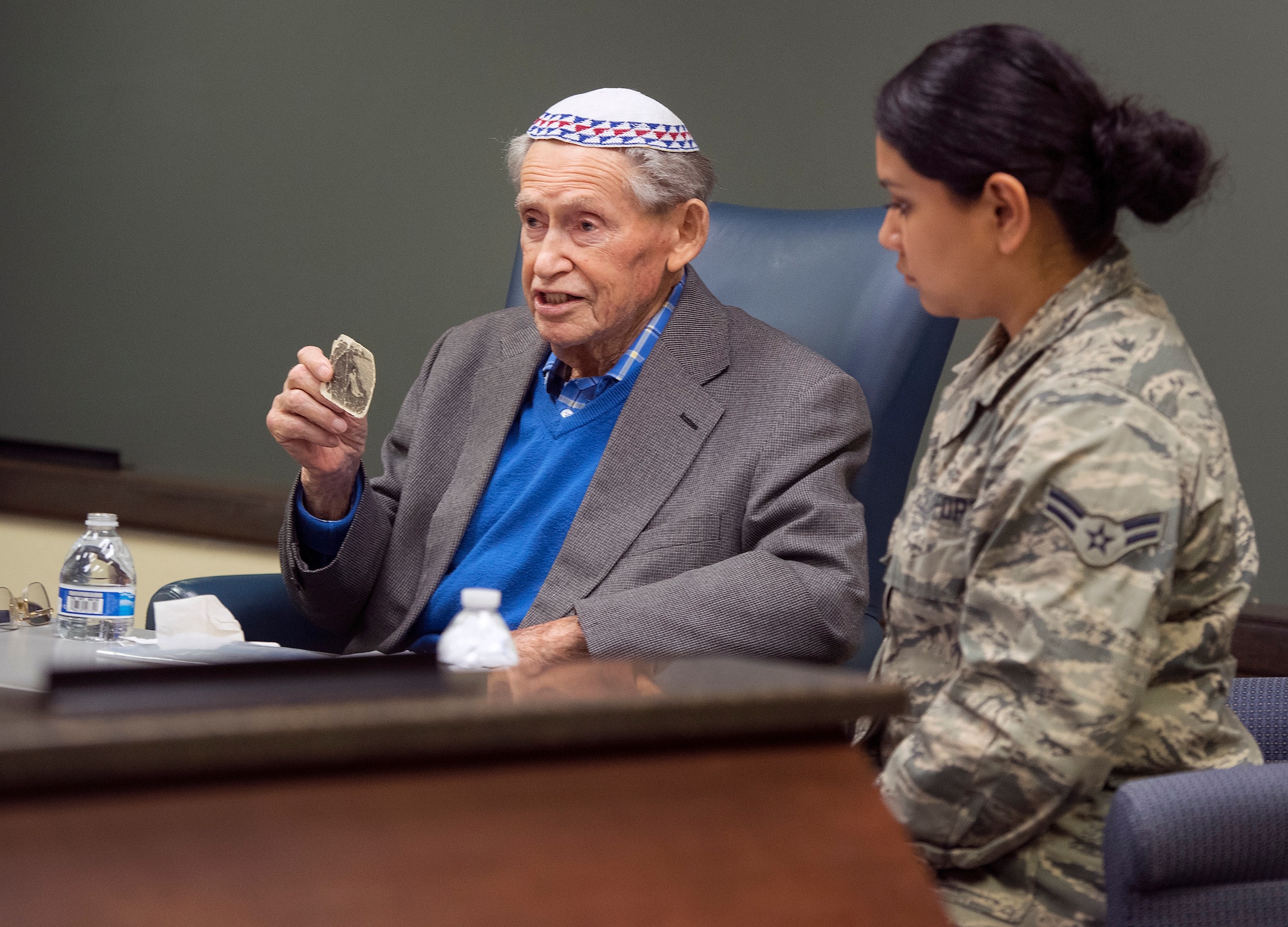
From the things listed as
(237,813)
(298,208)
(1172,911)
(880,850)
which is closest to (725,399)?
(1172,911)

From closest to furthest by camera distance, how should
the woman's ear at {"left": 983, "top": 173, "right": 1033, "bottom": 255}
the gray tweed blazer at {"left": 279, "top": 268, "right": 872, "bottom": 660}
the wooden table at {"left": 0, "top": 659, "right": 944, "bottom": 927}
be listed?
the wooden table at {"left": 0, "top": 659, "right": 944, "bottom": 927}
the woman's ear at {"left": 983, "top": 173, "right": 1033, "bottom": 255}
the gray tweed blazer at {"left": 279, "top": 268, "right": 872, "bottom": 660}

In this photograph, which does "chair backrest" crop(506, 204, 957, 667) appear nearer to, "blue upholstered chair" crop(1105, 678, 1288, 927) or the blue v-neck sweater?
the blue v-neck sweater

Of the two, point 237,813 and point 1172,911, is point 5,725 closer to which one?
point 237,813

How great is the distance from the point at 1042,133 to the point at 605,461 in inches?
34.3

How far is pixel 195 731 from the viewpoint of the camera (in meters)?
0.62

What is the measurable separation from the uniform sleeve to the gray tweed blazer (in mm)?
596

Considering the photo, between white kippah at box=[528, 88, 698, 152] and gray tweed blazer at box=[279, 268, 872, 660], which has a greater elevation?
white kippah at box=[528, 88, 698, 152]

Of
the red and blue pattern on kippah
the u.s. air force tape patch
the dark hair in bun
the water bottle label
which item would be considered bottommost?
the water bottle label

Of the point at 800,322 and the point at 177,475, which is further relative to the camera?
the point at 177,475

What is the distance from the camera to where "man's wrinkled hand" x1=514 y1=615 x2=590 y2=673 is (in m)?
1.71

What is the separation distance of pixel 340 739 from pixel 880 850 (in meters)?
0.30

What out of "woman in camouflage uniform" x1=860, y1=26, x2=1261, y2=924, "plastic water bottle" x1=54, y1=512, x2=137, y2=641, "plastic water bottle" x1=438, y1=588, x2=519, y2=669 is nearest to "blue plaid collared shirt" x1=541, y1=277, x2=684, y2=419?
"plastic water bottle" x1=54, y1=512, x2=137, y2=641

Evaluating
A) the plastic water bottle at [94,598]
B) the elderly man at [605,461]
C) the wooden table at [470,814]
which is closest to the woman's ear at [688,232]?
the elderly man at [605,461]

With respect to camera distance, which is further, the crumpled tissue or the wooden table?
the crumpled tissue
